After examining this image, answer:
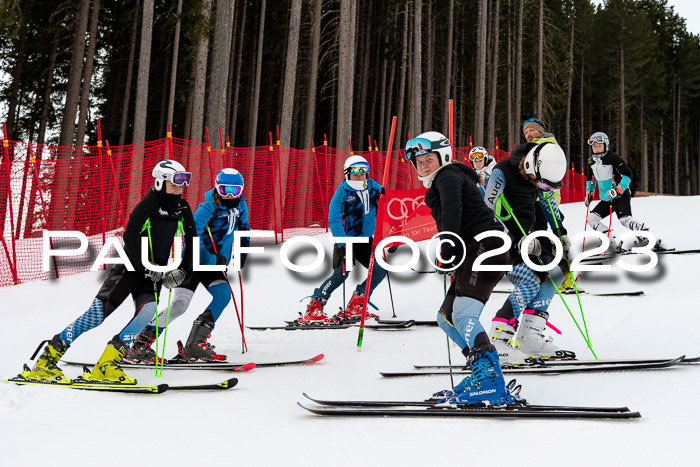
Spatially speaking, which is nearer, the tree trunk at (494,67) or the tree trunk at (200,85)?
the tree trunk at (200,85)

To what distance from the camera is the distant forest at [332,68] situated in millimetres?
18219

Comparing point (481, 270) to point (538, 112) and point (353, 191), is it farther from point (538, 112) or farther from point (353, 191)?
point (538, 112)

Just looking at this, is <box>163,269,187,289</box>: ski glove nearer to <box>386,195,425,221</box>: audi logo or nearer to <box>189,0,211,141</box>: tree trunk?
<box>386,195,425,221</box>: audi logo

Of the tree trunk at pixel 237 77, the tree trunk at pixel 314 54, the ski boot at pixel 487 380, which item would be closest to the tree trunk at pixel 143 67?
the tree trunk at pixel 314 54

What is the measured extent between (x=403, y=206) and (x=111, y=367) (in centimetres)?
864

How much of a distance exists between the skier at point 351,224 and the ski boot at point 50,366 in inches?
128

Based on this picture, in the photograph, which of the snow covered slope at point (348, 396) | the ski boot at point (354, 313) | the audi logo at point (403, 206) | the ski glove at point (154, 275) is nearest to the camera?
the snow covered slope at point (348, 396)

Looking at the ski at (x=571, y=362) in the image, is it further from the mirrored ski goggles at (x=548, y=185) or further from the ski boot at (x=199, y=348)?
the ski boot at (x=199, y=348)

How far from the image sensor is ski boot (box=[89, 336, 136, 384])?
203 inches

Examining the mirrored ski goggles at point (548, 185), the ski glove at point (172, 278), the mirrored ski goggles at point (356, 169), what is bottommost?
the ski glove at point (172, 278)

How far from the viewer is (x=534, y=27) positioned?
33031mm

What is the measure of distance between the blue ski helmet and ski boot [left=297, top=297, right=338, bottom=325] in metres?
2.24

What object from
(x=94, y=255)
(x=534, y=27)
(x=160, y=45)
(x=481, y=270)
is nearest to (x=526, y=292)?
(x=481, y=270)

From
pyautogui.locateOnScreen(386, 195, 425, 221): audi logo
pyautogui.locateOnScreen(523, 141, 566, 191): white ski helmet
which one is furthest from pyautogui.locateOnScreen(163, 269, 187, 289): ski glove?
pyautogui.locateOnScreen(386, 195, 425, 221): audi logo
